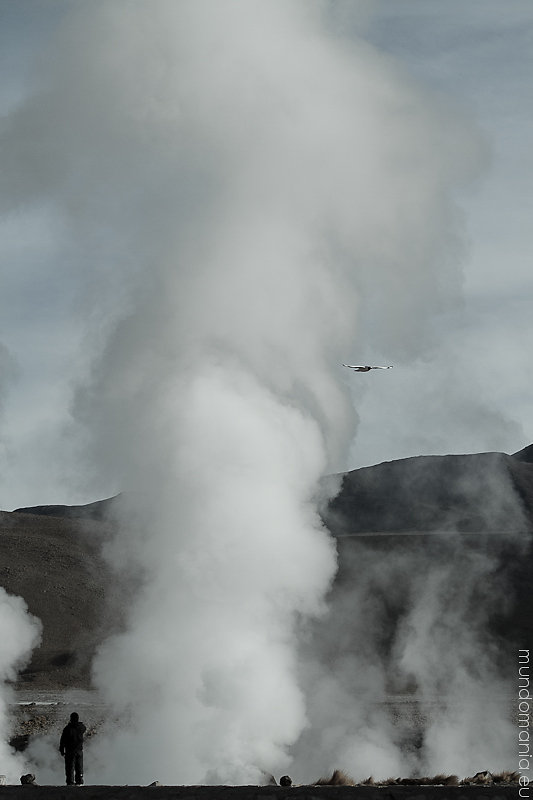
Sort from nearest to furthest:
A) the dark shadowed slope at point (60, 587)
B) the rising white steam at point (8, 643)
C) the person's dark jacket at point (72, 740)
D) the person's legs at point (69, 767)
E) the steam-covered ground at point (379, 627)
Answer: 1. the person's legs at point (69, 767)
2. the person's dark jacket at point (72, 740)
3. the rising white steam at point (8, 643)
4. the steam-covered ground at point (379, 627)
5. the dark shadowed slope at point (60, 587)

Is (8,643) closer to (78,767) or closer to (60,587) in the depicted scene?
(78,767)

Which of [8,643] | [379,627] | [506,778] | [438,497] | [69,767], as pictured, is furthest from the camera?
[438,497]

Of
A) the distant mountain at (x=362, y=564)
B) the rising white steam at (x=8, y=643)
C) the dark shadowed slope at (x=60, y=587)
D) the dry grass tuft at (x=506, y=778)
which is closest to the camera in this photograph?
the dry grass tuft at (x=506, y=778)

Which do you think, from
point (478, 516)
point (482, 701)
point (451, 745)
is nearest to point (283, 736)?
point (451, 745)

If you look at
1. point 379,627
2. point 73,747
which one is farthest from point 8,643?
point 379,627

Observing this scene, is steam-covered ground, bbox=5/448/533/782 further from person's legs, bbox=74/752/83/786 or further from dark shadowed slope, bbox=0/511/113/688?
person's legs, bbox=74/752/83/786

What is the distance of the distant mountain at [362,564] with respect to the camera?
86062 millimetres

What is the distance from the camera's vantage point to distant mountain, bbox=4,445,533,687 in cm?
8606

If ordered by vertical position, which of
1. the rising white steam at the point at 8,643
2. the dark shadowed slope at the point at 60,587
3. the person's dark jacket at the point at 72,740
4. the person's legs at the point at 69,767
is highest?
the dark shadowed slope at the point at 60,587

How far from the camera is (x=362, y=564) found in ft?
336

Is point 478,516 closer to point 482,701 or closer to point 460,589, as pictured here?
point 460,589

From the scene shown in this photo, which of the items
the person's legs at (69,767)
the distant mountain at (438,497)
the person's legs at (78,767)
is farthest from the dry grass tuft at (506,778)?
the distant mountain at (438,497)

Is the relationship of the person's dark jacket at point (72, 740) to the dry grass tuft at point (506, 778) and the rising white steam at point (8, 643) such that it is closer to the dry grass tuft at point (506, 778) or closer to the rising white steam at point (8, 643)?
the dry grass tuft at point (506, 778)

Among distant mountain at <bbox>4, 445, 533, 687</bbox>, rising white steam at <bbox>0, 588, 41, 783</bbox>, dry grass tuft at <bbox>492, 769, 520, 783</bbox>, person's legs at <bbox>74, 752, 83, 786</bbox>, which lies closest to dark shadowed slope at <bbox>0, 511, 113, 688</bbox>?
distant mountain at <bbox>4, 445, 533, 687</bbox>
